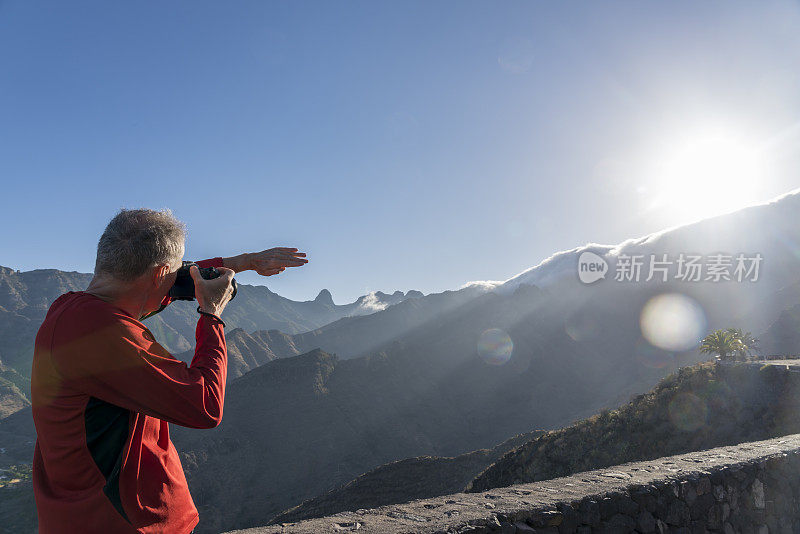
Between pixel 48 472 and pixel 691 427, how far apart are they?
1801 cm

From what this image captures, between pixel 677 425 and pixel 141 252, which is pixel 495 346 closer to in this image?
pixel 677 425

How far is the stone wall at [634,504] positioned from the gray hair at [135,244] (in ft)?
6.63

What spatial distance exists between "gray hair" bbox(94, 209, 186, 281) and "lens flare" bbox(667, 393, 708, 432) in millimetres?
17677

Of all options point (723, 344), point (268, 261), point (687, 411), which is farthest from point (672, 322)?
point (268, 261)

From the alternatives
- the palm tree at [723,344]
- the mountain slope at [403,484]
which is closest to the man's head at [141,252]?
the mountain slope at [403,484]

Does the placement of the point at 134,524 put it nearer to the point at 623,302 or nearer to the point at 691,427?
the point at 691,427

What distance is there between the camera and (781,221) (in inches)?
4328

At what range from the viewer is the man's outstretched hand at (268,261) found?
232 cm

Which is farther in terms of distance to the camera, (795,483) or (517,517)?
→ (795,483)

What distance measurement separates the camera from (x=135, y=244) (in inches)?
56.2

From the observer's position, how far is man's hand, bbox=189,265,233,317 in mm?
1523

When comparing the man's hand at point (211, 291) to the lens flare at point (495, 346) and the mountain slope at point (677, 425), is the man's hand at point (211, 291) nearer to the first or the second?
the mountain slope at point (677, 425)

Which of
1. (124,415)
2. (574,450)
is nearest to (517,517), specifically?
(124,415)

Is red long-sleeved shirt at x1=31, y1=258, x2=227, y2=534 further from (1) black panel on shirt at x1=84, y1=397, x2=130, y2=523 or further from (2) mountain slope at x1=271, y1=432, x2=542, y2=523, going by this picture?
(2) mountain slope at x1=271, y1=432, x2=542, y2=523
